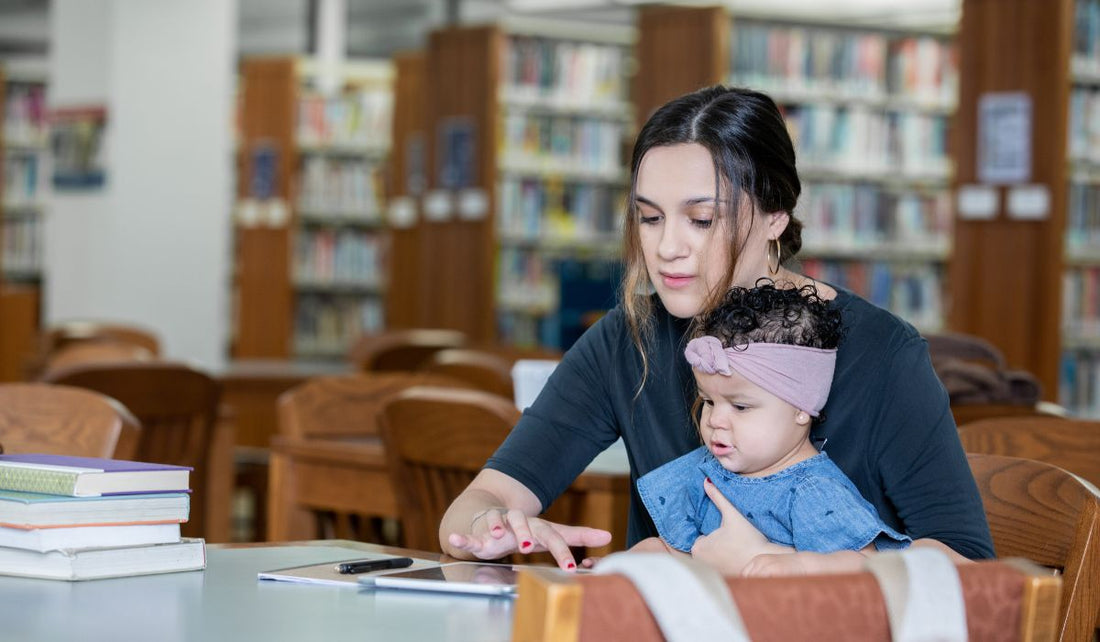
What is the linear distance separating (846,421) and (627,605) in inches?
33.0

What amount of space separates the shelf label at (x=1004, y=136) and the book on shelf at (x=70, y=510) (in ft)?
16.2

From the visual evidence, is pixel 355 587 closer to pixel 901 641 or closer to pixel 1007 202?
pixel 901 641

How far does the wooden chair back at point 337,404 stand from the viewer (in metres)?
3.05

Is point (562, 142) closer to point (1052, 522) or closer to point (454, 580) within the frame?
point (1052, 522)

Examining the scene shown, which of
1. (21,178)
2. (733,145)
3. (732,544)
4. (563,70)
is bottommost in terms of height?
(732,544)

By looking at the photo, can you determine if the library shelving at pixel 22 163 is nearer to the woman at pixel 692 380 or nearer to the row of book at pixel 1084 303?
the row of book at pixel 1084 303

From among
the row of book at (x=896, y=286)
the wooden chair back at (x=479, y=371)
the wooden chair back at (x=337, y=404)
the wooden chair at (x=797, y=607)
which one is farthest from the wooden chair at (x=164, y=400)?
the row of book at (x=896, y=286)

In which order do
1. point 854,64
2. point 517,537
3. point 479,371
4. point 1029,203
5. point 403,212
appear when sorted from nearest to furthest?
→ 1. point 517,537
2. point 479,371
3. point 1029,203
4. point 854,64
5. point 403,212

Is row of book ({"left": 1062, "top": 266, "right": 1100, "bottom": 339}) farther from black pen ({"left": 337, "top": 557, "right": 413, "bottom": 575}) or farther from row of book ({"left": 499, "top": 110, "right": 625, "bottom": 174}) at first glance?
black pen ({"left": 337, "top": 557, "right": 413, "bottom": 575})

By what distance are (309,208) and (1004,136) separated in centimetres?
465

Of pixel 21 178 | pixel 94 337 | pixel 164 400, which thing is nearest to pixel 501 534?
pixel 164 400

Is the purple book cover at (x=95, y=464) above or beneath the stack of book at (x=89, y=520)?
above

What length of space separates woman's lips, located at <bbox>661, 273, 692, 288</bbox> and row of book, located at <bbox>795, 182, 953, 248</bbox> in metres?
5.53

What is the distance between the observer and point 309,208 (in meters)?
9.05
